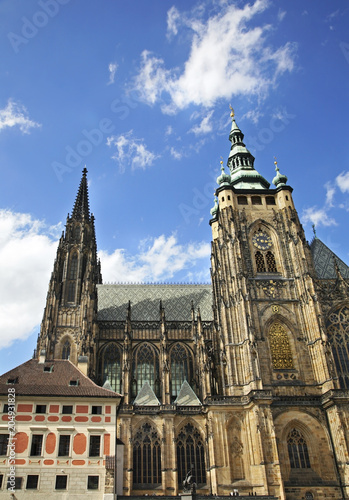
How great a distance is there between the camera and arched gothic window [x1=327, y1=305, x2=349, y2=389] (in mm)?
42062

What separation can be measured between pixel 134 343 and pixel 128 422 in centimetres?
1098

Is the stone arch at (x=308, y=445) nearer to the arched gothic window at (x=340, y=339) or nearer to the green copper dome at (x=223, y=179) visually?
the arched gothic window at (x=340, y=339)

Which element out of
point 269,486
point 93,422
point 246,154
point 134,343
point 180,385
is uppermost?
point 246,154

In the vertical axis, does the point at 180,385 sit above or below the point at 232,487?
above

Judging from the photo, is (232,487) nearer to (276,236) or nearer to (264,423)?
(264,423)

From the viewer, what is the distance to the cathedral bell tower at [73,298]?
45594 mm

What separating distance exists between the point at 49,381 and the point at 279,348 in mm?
23132

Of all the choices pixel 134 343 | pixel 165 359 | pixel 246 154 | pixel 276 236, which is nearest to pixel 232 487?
pixel 165 359

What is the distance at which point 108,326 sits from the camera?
5044 cm

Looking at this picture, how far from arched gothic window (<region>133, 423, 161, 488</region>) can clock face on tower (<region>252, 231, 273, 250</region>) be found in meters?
23.2

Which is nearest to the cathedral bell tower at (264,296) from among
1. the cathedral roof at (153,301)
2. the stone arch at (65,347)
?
the cathedral roof at (153,301)

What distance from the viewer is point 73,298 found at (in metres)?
50.2

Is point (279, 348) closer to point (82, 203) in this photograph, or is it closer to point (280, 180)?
point (280, 180)

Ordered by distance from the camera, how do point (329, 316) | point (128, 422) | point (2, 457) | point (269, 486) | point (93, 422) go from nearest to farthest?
point (2, 457), point (93, 422), point (269, 486), point (128, 422), point (329, 316)
